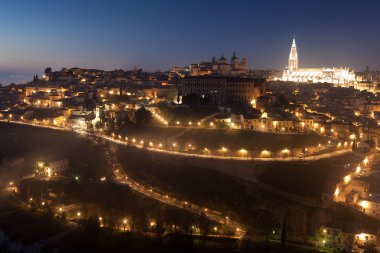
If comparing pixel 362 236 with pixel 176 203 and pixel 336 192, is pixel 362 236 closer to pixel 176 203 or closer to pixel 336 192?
pixel 336 192

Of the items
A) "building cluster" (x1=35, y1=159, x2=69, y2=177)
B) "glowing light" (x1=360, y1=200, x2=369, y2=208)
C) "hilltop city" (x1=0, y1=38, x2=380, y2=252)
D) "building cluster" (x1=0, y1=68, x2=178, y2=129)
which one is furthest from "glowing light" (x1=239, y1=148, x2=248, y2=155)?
"building cluster" (x1=0, y1=68, x2=178, y2=129)

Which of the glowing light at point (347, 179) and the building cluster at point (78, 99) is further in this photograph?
the building cluster at point (78, 99)

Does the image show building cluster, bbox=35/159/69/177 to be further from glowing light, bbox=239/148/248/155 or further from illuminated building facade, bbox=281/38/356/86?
illuminated building facade, bbox=281/38/356/86

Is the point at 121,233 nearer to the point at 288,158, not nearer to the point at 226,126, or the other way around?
the point at 288,158

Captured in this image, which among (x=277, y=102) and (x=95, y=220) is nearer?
(x=95, y=220)

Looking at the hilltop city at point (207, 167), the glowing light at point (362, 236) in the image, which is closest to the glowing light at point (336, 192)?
the hilltop city at point (207, 167)

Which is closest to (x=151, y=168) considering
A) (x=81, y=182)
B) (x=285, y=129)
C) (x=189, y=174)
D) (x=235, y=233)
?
(x=189, y=174)

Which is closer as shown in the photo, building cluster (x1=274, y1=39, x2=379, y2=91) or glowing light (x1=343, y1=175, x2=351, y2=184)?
glowing light (x1=343, y1=175, x2=351, y2=184)

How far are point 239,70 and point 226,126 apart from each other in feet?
84.8

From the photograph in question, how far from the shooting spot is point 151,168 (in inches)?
1181

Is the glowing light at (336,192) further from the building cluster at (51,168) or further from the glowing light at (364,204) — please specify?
the building cluster at (51,168)

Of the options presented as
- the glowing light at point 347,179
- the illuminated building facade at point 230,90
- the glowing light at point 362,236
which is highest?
the illuminated building facade at point 230,90

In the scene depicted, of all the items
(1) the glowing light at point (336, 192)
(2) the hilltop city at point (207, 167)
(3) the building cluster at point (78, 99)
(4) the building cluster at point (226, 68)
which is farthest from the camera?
(4) the building cluster at point (226, 68)

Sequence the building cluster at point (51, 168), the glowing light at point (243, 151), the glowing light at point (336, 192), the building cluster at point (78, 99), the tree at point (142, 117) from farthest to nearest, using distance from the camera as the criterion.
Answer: the building cluster at point (78, 99), the tree at point (142, 117), the building cluster at point (51, 168), the glowing light at point (243, 151), the glowing light at point (336, 192)
